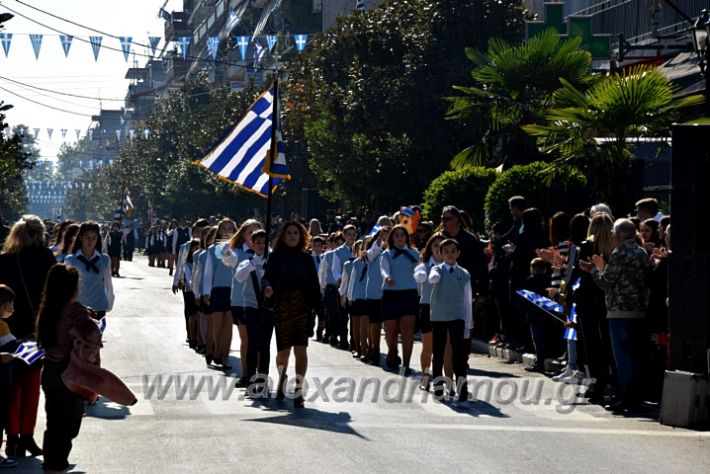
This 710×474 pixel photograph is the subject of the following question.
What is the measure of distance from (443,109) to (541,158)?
25.0ft

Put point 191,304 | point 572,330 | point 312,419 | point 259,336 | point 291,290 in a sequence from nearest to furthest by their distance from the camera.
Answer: point 312,419 → point 291,290 → point 259,336 → point 572,330 → point 191,304

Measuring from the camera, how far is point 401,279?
57.2 ft

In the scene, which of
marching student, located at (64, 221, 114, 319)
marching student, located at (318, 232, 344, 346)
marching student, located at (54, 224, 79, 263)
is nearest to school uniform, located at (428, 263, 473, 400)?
marching student, located at (64, 221, 114, 319)

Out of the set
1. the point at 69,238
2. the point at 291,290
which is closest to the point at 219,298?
the point at 69,238

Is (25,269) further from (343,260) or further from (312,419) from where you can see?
(343,260)

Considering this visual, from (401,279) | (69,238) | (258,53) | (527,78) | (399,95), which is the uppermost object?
(258,53)

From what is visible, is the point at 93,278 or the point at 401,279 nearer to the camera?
the point at 93,278

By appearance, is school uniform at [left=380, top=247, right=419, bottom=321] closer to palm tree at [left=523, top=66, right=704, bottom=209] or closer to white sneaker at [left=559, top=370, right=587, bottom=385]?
white sneaker at [left=559, top=370, right=587, bottom=385]

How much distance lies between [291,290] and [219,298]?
12.4ft

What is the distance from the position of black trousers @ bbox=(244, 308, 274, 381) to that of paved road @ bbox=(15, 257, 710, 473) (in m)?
0.35

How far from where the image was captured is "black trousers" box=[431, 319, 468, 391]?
581 inches

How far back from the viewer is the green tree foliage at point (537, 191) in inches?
889

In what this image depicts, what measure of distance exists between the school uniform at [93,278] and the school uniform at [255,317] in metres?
1.35

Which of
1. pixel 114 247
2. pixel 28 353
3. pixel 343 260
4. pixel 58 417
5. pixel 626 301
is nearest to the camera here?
pixel 58 417
